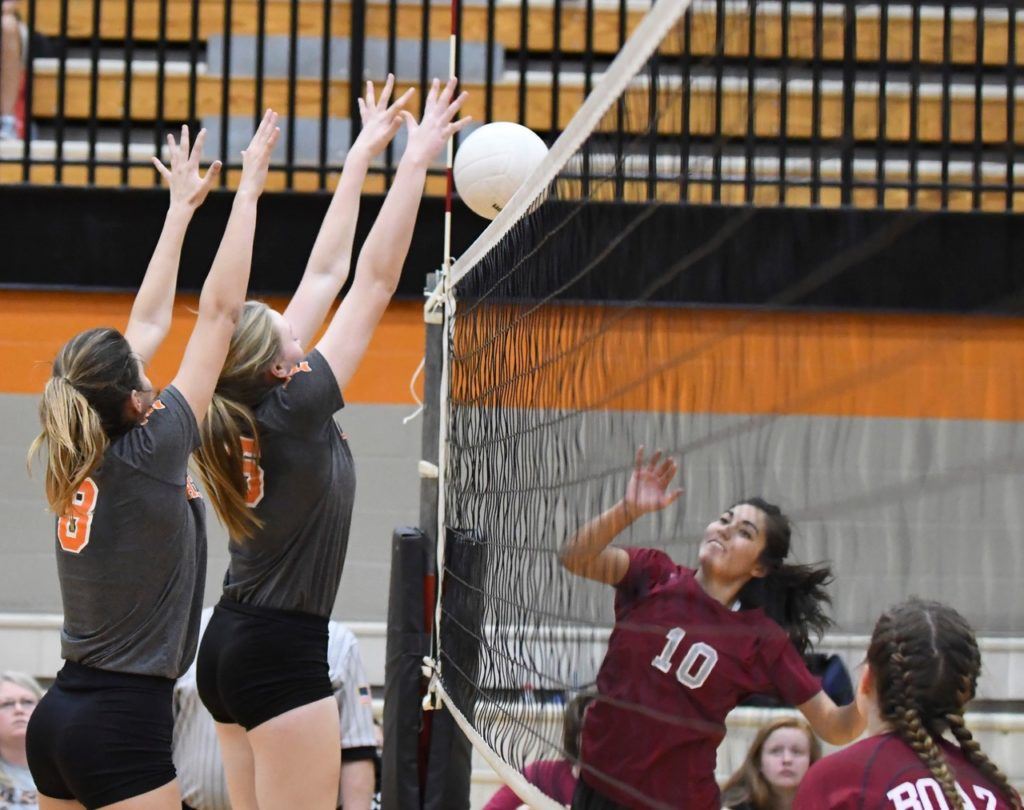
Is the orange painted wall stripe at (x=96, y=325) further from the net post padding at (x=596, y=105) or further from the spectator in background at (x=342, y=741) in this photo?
the net post padding at (x=596, y=105)

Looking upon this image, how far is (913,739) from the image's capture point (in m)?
1.73

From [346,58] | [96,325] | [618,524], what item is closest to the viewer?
[618,524]

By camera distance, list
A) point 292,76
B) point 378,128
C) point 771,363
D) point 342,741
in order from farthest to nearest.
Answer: point 292,76, point 342,741, point 378,128, point 771,363

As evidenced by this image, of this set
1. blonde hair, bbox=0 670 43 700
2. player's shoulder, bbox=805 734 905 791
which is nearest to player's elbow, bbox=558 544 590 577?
player's shoulder, bbox=805 734 905 791

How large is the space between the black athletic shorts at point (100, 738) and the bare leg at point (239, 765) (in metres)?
0.47

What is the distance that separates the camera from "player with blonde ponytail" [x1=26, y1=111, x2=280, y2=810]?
278 centimetres

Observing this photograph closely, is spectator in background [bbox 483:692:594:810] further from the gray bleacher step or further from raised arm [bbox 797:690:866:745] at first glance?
the gray bleacher step

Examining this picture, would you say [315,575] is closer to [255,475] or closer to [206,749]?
[255,475]

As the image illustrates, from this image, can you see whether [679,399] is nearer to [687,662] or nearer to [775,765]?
[687,662]

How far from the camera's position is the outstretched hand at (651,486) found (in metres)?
2.14

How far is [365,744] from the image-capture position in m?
4.29

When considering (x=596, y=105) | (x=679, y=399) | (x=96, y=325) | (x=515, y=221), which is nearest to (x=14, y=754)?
(x=96, y=325)

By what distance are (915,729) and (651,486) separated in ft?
1.90

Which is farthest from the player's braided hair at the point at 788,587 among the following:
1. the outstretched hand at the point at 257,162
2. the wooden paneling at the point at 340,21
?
the wooden paneling at the point at 340,21
